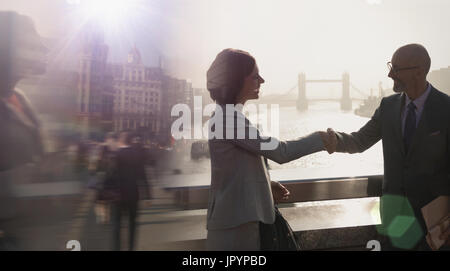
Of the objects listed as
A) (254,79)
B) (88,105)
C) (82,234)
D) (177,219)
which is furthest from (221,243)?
(88,105)

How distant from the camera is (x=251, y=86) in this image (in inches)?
67.3

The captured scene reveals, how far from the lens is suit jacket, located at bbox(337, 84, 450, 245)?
2.04m

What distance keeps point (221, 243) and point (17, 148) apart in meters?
1.17

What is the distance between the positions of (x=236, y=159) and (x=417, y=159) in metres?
1.18

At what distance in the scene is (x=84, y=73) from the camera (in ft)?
29.9

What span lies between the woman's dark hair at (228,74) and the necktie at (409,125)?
3.78 feet

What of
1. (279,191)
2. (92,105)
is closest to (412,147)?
(279,191)

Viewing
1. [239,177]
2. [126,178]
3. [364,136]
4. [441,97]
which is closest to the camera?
[239,177]

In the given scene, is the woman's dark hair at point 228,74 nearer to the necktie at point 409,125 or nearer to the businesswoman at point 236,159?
the businesswoman at point 236,159

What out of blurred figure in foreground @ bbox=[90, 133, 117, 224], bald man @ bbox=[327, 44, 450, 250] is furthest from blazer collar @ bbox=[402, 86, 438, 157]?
blurred figure in foreground @ bbox=[90, 133, 117, 224]

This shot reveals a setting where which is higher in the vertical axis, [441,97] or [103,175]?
[441,97]

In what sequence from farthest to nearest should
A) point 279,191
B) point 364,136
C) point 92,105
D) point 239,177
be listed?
point 92,105
point 364,136
point 279,191
point 239,177

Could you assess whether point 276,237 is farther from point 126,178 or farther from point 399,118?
point 126,178

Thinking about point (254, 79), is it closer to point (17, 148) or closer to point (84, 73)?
point (17, 148)
